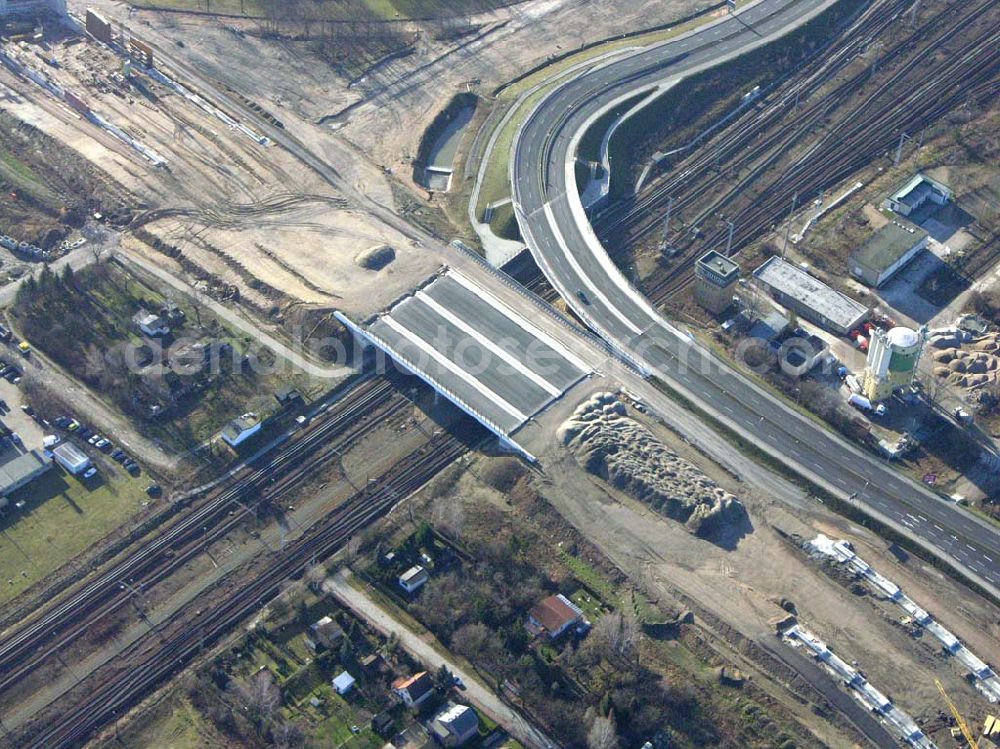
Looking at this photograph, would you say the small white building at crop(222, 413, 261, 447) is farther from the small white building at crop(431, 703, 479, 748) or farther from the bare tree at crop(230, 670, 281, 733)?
the small white building at crop(431, 703, 479, 748)

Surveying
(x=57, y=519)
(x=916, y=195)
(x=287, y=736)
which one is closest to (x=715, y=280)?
(x=916, y=195)

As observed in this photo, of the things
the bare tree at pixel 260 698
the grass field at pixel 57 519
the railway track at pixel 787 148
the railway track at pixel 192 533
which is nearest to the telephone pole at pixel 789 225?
the railway track at pixel 787 148

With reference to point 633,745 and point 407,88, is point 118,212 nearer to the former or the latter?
point 407,88

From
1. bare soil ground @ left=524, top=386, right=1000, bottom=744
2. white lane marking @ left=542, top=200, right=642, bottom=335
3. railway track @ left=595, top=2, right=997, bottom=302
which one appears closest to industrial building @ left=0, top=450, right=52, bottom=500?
bare soil ground @ left=524, top=386, right=1000, bottom=744

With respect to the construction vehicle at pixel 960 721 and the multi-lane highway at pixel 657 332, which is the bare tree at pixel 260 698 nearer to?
the multi-lane highway at pixel 657 332

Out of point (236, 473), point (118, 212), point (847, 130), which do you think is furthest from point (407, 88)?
point (236, 473)

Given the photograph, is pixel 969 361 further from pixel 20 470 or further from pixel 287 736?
pixel 20 470
